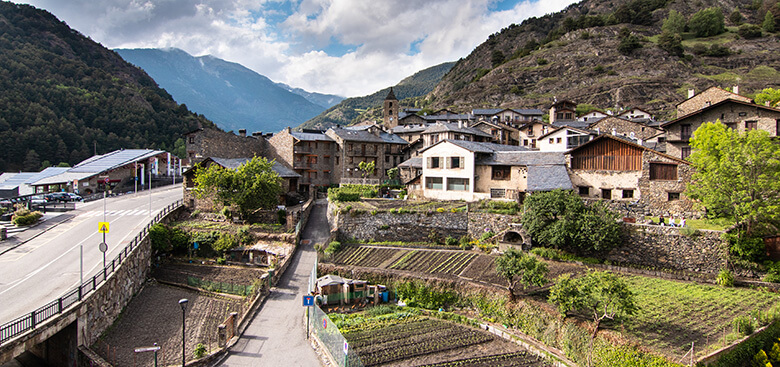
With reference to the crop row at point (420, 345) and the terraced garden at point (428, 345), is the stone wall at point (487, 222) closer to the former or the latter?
the terraced garden at point (428, 345)

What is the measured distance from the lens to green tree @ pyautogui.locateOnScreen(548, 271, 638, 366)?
18.3 metres

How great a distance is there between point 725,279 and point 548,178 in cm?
1373

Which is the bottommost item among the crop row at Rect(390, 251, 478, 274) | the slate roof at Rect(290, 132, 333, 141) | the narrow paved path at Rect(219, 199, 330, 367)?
the narrow paved path at Rect(219, 199, 330, 367)

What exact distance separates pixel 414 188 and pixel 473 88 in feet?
249

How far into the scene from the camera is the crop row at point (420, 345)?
20.0 meters

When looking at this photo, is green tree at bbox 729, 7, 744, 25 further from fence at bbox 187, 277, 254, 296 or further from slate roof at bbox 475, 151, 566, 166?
fence at bbox 187, 277, 254, 296

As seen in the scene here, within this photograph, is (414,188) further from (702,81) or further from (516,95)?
(702,81)

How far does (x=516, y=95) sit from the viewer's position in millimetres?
101688

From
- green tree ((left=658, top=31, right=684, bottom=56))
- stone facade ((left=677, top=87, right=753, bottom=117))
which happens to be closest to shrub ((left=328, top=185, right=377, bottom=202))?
stone facade ((left=677, top=87, right=753, bottom=117))

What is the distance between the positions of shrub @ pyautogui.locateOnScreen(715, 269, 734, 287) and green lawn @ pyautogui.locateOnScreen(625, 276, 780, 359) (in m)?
0.54

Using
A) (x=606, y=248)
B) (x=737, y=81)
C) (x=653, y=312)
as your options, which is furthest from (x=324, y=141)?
(x=737, y=81)

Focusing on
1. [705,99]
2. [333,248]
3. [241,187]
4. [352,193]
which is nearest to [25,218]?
[241,187]

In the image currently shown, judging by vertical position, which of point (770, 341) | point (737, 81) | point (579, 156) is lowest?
point (770, 341)

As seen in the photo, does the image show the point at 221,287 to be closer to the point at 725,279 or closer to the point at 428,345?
the point at 428,345
